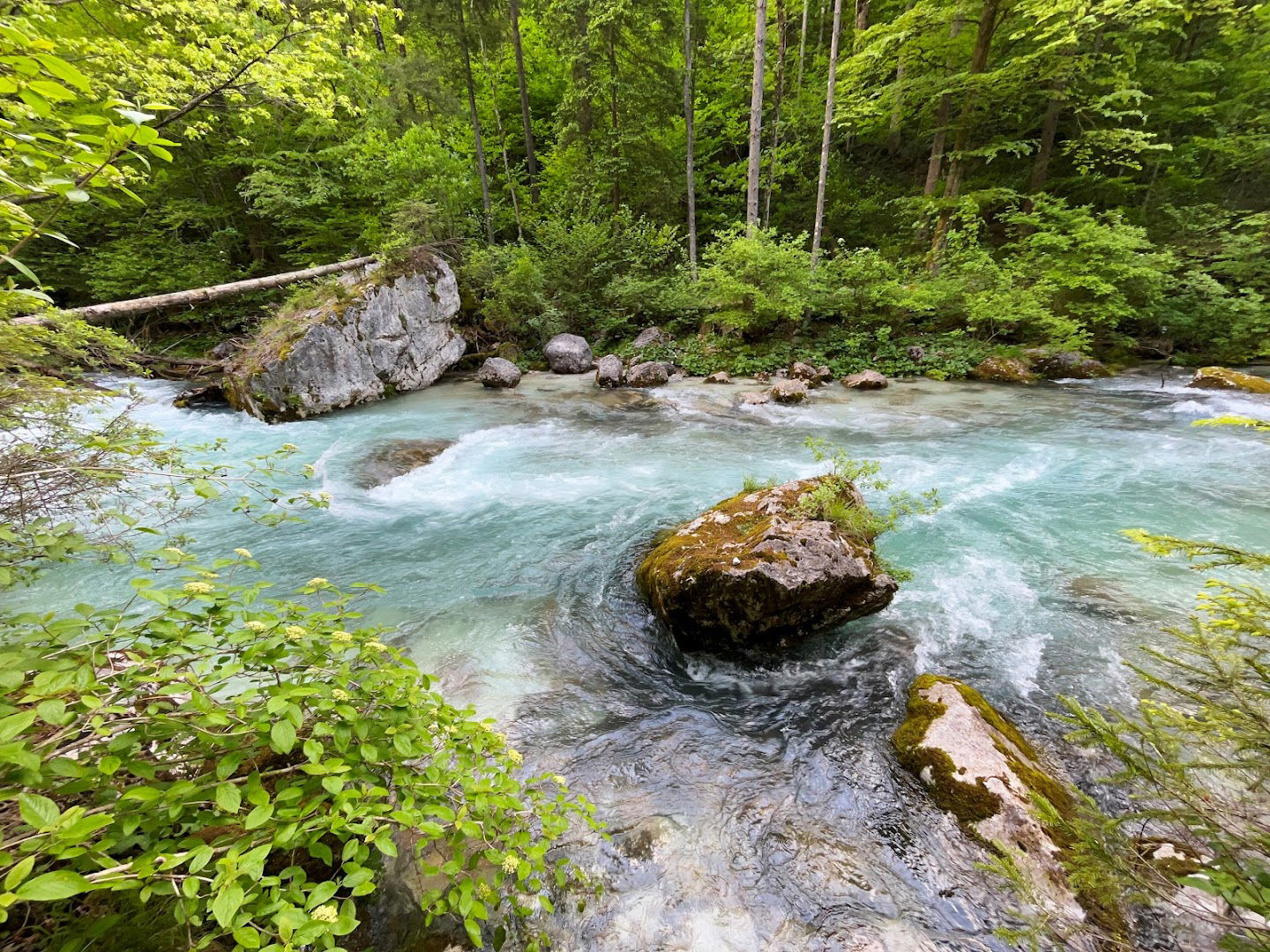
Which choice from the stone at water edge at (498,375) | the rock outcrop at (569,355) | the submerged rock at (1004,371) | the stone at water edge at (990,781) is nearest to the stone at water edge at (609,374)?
the rock outcrop at (569,355)

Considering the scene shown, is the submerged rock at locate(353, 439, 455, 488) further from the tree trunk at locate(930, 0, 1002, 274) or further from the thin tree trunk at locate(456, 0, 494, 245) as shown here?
the tree trunk at locate(930, 0, 1002, 274)

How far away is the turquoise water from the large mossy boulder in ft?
0.75

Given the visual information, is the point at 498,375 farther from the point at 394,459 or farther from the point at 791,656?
the point at 791,656

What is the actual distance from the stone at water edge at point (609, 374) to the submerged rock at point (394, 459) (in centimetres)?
477

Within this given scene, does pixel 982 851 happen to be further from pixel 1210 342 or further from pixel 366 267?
pixel 1210 342

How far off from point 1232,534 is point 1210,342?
10.4 m

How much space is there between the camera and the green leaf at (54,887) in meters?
0.95

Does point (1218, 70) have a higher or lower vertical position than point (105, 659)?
higher

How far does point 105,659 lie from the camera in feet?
5.08

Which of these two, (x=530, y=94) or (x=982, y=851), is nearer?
(x=982, y=851)

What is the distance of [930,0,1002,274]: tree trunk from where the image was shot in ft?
38.2

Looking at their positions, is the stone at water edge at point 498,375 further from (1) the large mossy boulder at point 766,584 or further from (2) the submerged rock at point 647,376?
(1) the large mossy boulder at point 766,584

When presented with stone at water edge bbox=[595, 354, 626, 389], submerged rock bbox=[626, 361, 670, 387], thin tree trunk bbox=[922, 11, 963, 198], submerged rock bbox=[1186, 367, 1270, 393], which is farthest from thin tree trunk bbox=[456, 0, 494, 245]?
submerged rock bbox=[1186, 367, 1270, 393]

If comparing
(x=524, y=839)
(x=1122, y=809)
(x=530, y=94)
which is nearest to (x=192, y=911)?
(x=524, y=839)
